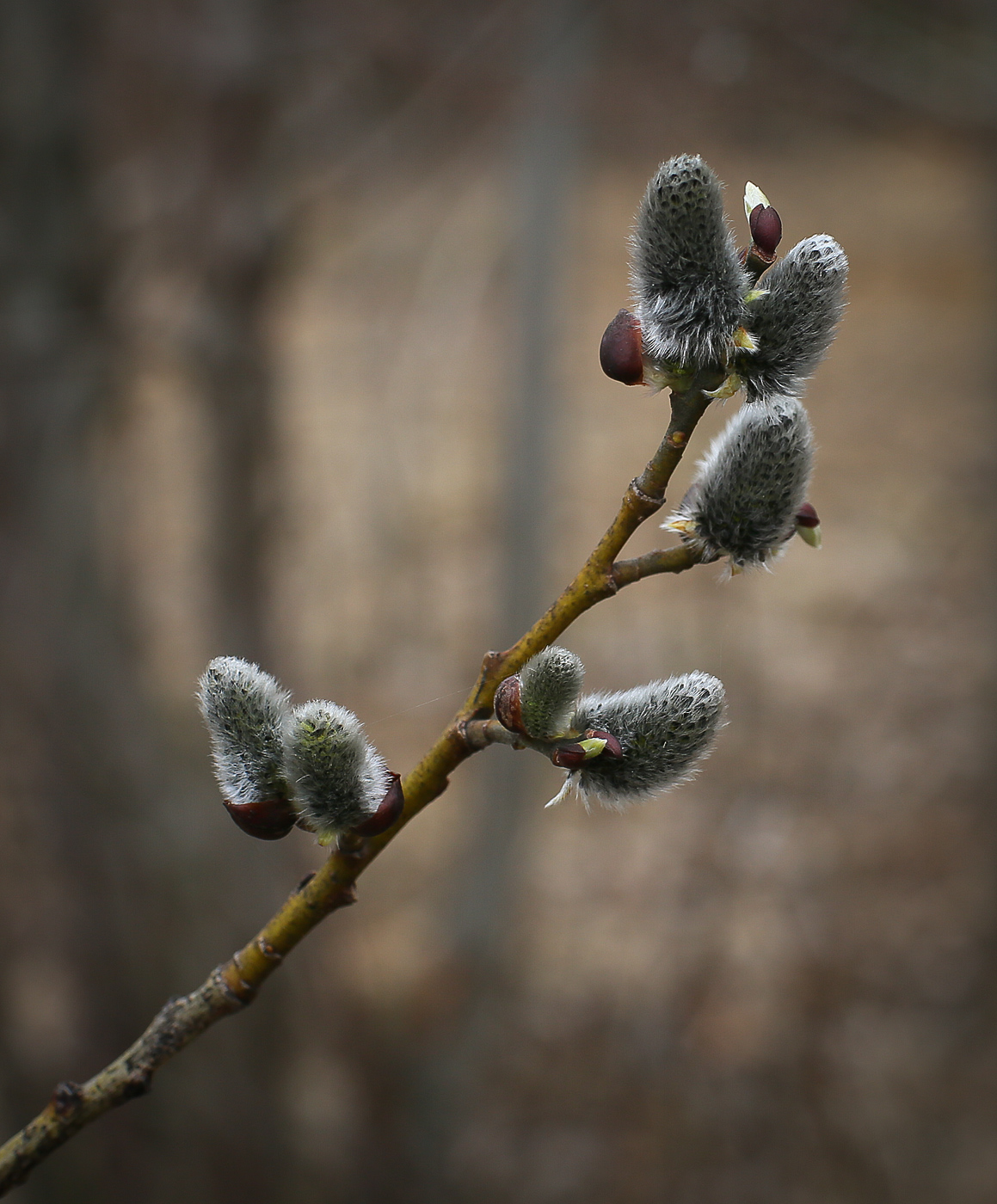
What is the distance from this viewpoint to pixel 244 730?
0.99 metres

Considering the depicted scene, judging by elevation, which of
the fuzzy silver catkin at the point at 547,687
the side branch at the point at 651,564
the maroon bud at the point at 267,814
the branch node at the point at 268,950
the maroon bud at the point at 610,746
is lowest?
the branch node at the point at 268,950

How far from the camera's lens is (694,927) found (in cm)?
525

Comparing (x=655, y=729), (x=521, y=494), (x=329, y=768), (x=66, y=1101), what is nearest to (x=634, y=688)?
(x=655, y=729)

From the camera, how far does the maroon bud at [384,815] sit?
3.04ft

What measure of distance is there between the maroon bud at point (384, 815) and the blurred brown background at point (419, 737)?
317cm

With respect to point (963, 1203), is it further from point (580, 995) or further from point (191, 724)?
point (191, 724)

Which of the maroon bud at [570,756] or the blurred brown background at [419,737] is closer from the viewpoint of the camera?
the maroon bud at [570,756]

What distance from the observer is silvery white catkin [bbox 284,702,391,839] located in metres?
0.91

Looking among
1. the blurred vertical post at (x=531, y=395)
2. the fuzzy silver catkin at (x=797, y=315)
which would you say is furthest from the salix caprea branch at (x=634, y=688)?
the blurred vertical post at (x=531, y=395)

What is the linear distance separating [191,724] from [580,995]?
234cm

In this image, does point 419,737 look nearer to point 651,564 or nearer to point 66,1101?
point 66,1101

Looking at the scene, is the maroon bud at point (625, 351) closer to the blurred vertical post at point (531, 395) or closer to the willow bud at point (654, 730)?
the willow bud at point (654, 730)

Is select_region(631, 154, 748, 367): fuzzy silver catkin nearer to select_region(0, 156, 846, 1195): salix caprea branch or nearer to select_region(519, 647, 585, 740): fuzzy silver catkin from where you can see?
select_region(0, 156, 846, 1195): salix caprea branch

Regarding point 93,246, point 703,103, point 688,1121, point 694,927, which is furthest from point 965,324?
point 93,246
